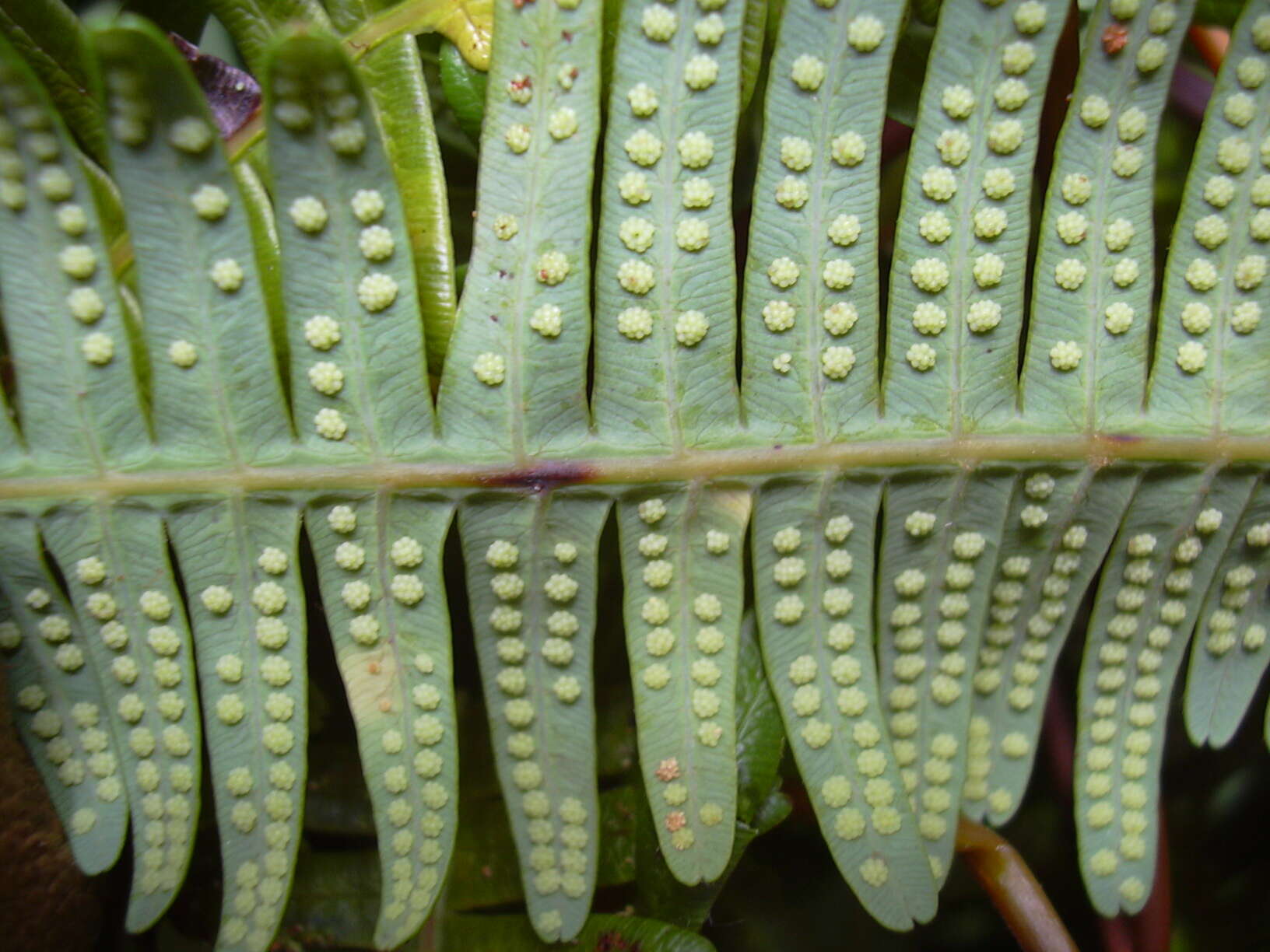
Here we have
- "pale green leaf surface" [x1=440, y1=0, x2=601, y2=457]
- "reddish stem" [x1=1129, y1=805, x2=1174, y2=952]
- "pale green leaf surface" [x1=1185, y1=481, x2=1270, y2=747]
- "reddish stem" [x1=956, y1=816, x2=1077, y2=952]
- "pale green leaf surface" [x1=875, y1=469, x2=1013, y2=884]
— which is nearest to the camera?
"pale green leaf surface" [x1=440, y1=0, x2=601, y2=457]

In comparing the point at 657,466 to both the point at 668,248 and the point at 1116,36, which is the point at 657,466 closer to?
the point at 668,248

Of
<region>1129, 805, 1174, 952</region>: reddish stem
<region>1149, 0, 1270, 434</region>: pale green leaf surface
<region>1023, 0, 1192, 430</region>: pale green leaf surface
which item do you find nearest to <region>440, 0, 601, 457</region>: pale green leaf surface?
<region>1023, 0, 1192, 430</region>: pale green leaf surface

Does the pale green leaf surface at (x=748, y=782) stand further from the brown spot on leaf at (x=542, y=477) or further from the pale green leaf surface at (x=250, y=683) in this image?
the pale green leaf surface at (x=250, y=683)

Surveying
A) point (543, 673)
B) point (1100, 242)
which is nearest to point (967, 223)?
point (1100, 242)

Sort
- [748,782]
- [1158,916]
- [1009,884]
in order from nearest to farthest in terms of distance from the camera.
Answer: [748,782] → [1009,884] → [1158,916]

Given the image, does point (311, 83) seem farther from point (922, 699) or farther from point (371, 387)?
point (922, 699)

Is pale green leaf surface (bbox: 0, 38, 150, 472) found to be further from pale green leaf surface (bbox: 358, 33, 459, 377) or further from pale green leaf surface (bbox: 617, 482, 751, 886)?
pale green leaf surface (bbox: 617, 482, 751, 886)

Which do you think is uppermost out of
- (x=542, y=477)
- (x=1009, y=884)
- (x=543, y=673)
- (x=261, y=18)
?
(x=261, y=18)

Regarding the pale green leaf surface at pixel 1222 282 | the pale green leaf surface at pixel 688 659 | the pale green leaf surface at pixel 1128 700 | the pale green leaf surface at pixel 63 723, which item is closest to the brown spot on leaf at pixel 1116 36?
the pale green leaf surface at pixel 1222 282

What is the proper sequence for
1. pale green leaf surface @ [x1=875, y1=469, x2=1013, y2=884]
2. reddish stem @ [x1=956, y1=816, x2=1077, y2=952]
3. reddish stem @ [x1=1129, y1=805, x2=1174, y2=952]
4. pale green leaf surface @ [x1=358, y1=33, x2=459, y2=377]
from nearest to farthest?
pale green leaf surface @ [x1=358, y1=33, x2=459, y2=377] → pale green leaf surface @ [x1=875, y1=469, x2=1013, y2=884] → reddish stem @ [x1=956, y1=816, x2=1077, y2=952] → reddish stem @ [x1=1129, y1=805, x2=1174, y2=952]

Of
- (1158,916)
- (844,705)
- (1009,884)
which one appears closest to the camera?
(844,705)

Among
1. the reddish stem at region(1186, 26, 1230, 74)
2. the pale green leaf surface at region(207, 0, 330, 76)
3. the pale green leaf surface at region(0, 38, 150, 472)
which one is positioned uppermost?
the pale green leaf surface at region(207, 0, 330, 76)
